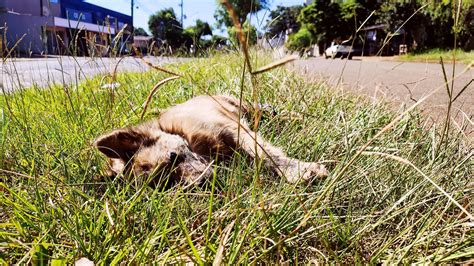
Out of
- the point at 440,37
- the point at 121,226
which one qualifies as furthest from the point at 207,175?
the point at 440,37

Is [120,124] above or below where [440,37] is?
below

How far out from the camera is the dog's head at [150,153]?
2311 millimetres

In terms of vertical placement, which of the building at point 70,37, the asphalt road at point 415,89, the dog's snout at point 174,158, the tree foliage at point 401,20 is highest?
the tree foliage at point 401,20

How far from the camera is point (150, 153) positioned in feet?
8.37

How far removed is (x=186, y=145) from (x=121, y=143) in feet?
1.53

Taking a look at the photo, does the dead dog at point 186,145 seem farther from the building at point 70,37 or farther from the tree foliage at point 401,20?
Answer: the tree foliage at point 401,20

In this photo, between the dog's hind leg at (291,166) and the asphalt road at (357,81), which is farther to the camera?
the asphalt road at (357,81)

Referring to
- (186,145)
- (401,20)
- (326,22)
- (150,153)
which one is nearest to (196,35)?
(186,145)

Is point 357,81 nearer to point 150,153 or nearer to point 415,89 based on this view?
point 150,153

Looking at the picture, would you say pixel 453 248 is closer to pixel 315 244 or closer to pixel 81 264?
pixel 315 244

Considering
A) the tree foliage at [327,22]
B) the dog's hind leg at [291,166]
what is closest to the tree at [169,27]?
the dog's hind leg at [291,166]

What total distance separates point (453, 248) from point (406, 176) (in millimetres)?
460

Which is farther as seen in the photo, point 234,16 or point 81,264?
point 81,264

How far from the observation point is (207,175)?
2275mm
